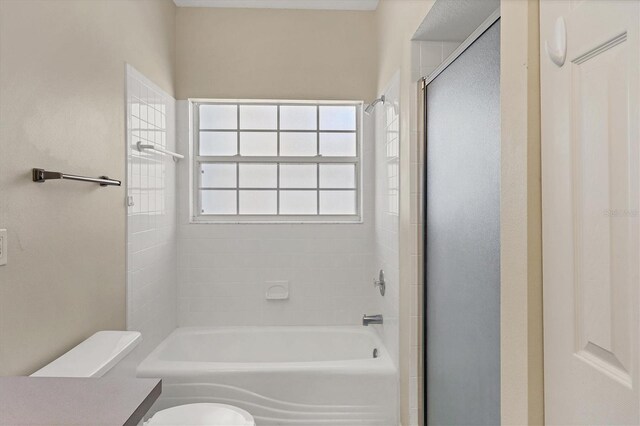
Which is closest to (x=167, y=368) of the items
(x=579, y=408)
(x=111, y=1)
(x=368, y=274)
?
(x=368, y=274)

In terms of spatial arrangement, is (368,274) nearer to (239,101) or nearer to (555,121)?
(239,101)

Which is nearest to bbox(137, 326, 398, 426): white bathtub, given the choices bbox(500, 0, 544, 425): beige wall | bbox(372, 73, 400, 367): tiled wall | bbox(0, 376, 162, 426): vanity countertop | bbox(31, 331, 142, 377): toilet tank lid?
bbox(372, 73, 400, 367): tiled wall

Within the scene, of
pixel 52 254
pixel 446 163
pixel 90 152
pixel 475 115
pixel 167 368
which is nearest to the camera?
pixel 475 115

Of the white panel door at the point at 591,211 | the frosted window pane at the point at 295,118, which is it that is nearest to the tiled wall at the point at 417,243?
the white panel door at the point at 591,211

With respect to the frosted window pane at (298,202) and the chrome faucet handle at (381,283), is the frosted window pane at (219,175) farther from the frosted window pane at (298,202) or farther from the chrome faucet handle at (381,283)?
the chrome faucet handle at (381,283)

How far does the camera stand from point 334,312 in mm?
3141

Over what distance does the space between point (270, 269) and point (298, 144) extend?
913mm

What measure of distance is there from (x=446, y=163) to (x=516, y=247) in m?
0.76

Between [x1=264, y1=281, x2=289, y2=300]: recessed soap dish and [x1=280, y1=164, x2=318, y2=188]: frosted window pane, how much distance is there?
0.69m

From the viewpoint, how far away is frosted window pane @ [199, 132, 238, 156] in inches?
128

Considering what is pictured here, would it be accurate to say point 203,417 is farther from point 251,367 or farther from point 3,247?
point 3,247

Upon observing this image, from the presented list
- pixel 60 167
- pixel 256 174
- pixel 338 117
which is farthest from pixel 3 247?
pixel 338 117

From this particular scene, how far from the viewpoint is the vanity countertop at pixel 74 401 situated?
646mm

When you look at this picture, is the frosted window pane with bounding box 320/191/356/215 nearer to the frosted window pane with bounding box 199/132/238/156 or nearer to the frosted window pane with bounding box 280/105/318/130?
the frosted window pane with bounding box 280/105/318/130
